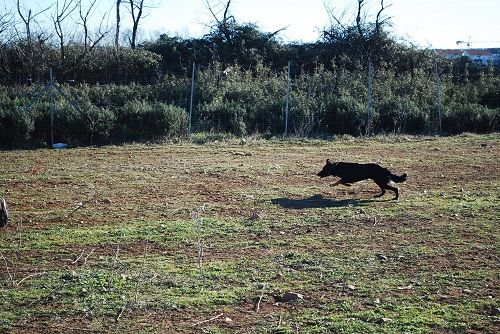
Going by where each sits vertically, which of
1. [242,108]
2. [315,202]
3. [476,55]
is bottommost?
[315,202]

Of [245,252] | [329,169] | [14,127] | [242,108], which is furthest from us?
[242,108]

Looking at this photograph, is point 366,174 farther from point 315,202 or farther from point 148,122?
point 148,122

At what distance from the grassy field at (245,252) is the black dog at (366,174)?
0.25 metres

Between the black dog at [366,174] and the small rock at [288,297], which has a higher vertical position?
the black dog at [366,174]

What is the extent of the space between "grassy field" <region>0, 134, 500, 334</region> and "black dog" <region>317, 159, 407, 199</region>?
0.82ft

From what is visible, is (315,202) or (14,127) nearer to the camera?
(315,202)

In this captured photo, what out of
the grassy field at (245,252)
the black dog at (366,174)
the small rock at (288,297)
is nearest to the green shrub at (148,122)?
the grassy field at (245,252)

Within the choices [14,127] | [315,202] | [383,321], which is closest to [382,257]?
[383,321]

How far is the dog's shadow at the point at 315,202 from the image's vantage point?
Answer: 29.9 feet

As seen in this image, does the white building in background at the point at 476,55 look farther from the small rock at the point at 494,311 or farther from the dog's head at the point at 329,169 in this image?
the small rock at the point at 494,311

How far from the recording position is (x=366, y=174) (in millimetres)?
9992

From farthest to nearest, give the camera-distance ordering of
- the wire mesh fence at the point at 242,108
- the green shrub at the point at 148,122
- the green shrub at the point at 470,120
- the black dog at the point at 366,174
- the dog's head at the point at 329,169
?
1. the green shrub at the point at 470,120
2. the green shrub at the point at 148,122
3. the wire mesh fence at the point at 242,108
4. the dog's head at the point at 329,169
5. the black dog at the point at 366,174

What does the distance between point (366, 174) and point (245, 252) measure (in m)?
3.98

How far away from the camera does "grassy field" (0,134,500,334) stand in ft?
15.9
